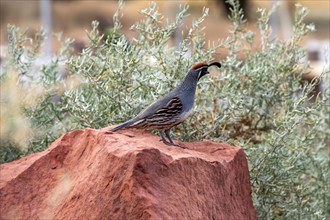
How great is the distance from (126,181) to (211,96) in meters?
2.25

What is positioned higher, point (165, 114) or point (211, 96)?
point (165, 114)

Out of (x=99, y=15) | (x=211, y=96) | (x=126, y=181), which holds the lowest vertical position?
(x=99, y=15)

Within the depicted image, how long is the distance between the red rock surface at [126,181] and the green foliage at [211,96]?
955mm

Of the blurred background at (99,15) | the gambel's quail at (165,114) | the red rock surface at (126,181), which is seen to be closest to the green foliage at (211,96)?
the gambel's quail at (165,114)

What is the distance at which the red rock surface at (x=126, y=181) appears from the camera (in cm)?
486

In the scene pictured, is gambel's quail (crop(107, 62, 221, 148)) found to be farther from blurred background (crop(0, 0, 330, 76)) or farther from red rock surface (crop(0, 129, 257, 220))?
blurred background (crop(0, 0, 330, 76))

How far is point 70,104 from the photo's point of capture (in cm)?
672

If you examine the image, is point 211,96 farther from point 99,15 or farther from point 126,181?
point 99,15

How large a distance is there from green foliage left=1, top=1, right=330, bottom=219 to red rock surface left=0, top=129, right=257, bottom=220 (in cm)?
95

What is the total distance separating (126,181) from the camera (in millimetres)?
4844

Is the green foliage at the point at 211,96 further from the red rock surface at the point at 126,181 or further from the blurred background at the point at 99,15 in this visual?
the blurred background at the point at 99,15

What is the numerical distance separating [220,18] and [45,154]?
29.8m

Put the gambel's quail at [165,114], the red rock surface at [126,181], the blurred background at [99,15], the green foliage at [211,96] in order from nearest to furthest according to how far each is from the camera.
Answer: the red rock surface at [126,181], the gambel's quail at [165,114], the green foliage at [211,96], the blurred background at [99,15]

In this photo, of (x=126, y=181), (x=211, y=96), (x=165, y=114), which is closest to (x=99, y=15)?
(x=211, y=96)
